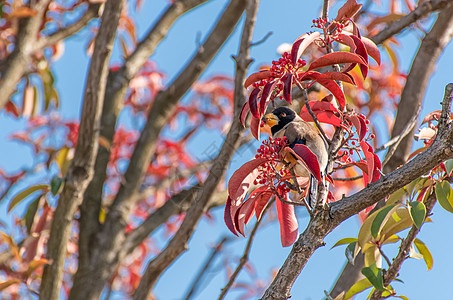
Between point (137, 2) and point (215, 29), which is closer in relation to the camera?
point (215, 29)

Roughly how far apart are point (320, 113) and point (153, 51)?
178 cm

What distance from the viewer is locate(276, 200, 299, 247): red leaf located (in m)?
1.14

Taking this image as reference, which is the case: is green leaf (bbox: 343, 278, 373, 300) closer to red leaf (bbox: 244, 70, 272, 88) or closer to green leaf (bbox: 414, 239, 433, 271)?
green leaf (bbox: 414, 239, 433, 271)

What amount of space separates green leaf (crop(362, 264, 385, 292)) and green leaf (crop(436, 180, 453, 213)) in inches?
7.7

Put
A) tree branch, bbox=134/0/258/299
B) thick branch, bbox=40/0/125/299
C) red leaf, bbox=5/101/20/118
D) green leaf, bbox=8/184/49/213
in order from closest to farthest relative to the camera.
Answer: tree branch, bbox=134/0/258/299, thick branch, bbox=40/0/125/299, green leaf, bbox=8/184/49/213, red leaf, bbox=5/101/20/118

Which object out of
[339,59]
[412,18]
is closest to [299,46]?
[339,59]

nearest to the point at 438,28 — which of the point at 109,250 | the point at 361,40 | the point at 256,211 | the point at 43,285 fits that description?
the point at 361,40

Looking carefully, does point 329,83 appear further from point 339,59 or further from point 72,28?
point 72,28

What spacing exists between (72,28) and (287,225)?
1908 millimetres

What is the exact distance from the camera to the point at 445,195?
114 cm

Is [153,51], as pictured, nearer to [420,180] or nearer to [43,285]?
[43,285]

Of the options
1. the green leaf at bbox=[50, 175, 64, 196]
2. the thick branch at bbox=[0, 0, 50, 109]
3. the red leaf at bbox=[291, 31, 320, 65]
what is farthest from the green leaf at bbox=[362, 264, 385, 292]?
the thick branch at bbox=[0, 0, 50, 109]

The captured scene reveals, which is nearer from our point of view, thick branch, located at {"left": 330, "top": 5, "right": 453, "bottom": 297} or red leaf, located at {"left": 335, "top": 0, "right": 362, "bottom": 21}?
red leaf, located at {"left": 335, "top": 0, "right": 362, "bottom": 21}

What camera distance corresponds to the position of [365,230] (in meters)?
1.21
